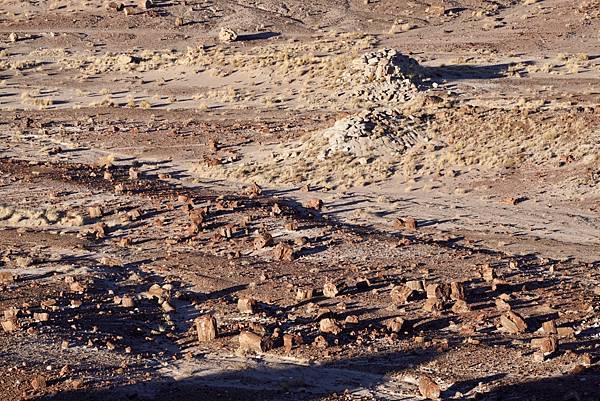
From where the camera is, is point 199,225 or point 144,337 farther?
point 199,225

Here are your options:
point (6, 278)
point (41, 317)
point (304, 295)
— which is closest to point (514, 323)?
point (304, 295)

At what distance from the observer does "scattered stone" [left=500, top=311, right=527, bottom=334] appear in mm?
21875

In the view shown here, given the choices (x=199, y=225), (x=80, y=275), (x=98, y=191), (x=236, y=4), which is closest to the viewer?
(x=80, y=275)

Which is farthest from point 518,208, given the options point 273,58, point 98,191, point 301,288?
point 273,58

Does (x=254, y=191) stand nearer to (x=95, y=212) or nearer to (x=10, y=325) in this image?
(x=95, y=212)

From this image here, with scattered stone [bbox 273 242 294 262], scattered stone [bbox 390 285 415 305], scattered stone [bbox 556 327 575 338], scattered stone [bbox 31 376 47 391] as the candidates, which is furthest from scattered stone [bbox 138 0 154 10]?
scattered stone [bbox 31 376 47 391]

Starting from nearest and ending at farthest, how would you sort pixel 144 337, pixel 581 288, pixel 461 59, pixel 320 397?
pixel 320 397, pixel 144 337, pixel 581 288, pixel 461 59

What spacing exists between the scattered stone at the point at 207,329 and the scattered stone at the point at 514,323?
6168 millimetres

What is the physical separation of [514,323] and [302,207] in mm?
13512

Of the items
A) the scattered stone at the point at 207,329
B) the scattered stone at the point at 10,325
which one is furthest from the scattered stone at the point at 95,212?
the scattered stone at the point at 207,329

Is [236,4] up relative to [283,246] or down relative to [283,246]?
up

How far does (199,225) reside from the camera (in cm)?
3098

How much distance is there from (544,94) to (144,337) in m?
26.8

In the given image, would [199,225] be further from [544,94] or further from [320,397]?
[544,94]
